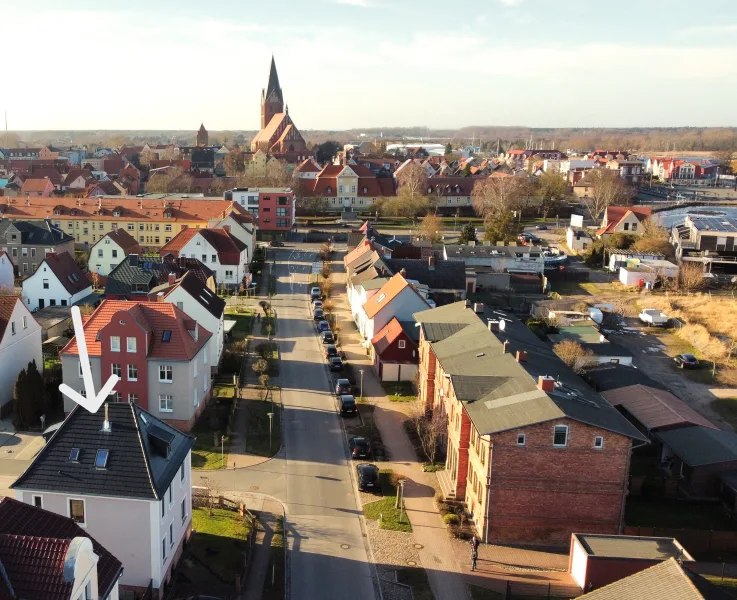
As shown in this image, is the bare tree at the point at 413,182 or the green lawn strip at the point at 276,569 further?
the bare tree at the point at 413,182

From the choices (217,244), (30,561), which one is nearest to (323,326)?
(217,244)

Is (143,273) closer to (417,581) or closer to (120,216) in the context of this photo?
(120,216)

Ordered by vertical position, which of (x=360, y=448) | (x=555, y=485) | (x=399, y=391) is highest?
(x=555, y=485)

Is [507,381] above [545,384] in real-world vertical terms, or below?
below

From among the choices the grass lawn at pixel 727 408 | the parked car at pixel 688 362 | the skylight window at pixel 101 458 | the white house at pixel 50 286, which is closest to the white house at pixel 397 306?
the parked car at pixel 688 362

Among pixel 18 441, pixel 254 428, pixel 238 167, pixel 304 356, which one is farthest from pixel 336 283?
pixel 238 167

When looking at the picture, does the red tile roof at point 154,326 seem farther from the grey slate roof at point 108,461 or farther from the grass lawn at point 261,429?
the grey slate roof at point 108,461
